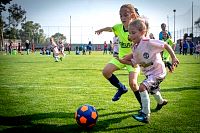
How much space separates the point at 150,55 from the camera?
5465mm

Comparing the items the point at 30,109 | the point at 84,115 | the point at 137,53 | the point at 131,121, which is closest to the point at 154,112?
the point at 131,121

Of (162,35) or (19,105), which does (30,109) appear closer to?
(19,105)

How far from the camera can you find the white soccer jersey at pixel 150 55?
5449 mm

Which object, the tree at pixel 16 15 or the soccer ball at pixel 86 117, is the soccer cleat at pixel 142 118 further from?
the tree at pixel 16 15

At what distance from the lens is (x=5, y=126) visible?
4.91 metres

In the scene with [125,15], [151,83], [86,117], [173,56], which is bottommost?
[86,117]

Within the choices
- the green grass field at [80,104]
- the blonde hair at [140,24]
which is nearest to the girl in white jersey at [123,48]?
the green grass field at [80,104]

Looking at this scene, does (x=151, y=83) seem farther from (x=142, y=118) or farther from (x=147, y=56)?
(x=142, y=118)

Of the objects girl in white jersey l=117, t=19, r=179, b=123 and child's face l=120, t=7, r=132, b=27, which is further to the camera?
child's face l=120, t=7, r=132, b=27

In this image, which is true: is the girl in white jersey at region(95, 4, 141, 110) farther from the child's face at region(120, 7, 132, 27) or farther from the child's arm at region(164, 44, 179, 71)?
the child's arm at region(164, 44, 179, 71)

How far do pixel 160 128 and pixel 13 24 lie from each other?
8175cm

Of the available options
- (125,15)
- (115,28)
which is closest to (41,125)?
(125,15)

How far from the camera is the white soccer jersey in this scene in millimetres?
5449

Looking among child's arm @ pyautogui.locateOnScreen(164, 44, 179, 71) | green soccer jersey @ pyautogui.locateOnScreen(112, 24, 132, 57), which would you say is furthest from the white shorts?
green soccer jersey @ pyautogui.locateOnScreen(112, 24, 132, 57)
